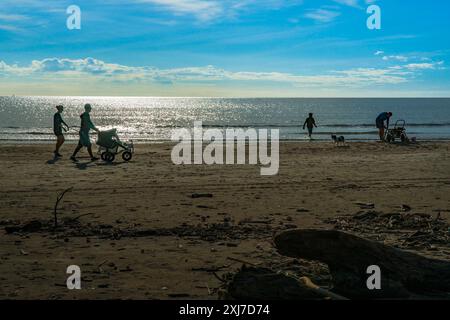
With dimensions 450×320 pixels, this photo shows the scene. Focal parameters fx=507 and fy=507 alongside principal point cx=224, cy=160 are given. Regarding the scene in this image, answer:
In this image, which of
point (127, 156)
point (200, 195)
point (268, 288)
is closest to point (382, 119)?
point (127, 156)

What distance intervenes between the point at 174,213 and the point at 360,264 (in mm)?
4702

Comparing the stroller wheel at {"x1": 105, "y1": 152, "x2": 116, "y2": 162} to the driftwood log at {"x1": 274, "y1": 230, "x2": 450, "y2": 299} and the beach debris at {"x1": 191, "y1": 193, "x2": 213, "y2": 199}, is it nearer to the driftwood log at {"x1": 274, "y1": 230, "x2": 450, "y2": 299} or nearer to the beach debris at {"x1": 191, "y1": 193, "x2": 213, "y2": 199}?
the beach debris at {"x1": 191, "y1": 193, "x2": 213, "y2": 199}

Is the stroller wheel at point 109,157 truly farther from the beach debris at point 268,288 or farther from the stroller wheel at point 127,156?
the beach debris at point 268,288

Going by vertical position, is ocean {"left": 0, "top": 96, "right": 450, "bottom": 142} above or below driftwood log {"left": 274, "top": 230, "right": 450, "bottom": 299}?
above

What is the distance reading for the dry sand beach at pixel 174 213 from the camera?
576 cm

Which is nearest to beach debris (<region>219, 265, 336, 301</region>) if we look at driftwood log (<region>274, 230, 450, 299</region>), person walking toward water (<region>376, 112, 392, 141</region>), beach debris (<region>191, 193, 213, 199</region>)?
driftwood log (<region>274, 230, 450, 299</region>)

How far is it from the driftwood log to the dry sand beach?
52 cm

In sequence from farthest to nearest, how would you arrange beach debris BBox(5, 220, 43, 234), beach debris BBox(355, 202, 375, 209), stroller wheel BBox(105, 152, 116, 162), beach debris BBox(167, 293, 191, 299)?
stroller wheel BBox(105, 152, 116, 162)
beach debris BBox(355, 202, 375, 209)
beach debris BBox(5, 220, 43, 234)
beach debris BBox(167, 293, 191, 299)

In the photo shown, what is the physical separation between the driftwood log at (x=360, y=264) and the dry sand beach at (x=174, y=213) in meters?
0.52

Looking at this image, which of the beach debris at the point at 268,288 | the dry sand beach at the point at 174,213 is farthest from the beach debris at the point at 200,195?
the beach debris at the point at 268,288

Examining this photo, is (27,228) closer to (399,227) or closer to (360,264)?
(360,264)

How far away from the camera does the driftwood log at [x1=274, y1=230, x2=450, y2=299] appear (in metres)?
4.96
